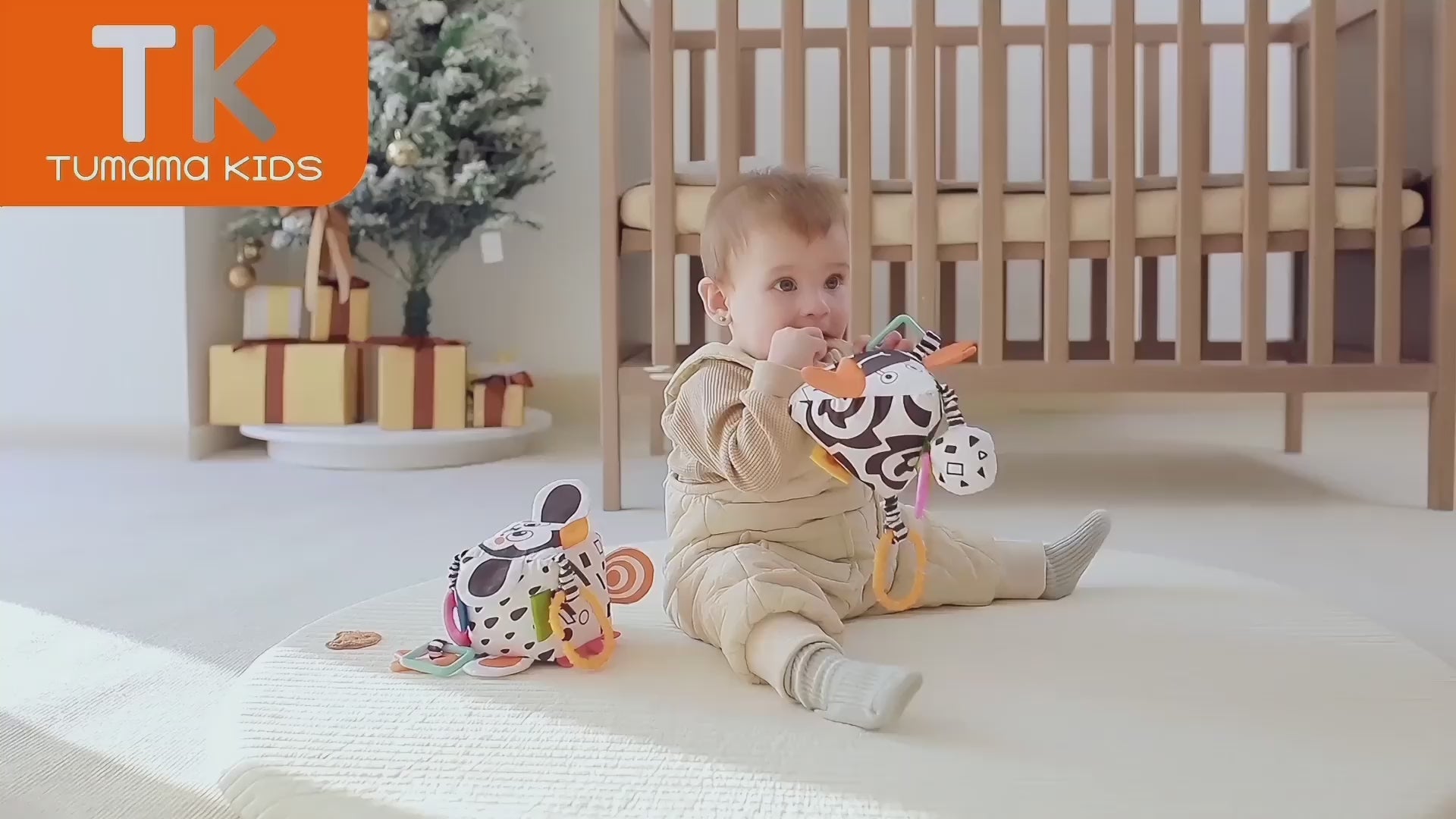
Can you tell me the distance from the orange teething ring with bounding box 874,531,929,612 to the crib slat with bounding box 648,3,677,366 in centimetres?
84

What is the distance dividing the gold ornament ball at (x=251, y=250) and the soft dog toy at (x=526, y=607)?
1.77 metres

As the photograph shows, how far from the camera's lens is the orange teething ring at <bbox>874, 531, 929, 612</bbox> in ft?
3.44

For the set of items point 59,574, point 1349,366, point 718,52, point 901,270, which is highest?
point 718,52

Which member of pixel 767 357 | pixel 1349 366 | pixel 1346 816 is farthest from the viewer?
pixel 1349 366

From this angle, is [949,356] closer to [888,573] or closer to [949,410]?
[949,410]

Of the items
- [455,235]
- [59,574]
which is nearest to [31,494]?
[59,574]

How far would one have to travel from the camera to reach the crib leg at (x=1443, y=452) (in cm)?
191

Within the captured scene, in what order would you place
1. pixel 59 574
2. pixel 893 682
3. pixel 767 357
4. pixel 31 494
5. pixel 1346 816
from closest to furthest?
pixel 1346 816 < pixel 893 682 < pixel 767 357 < pixel 59 574 < pixel 31 494

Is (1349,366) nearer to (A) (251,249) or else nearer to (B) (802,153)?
(B) (802,153)

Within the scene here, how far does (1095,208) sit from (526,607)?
1.25 meters

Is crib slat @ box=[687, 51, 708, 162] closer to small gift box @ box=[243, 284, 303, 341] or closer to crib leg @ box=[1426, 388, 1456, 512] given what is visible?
small gift box @ box=[243, 284, 303, 341]

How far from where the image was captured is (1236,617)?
112cm

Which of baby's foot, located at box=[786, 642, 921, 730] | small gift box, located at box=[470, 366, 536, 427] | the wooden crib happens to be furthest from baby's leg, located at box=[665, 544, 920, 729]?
small gift box, located at box=[470, 366, 536, 427]

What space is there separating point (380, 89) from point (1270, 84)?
6.46 ft
